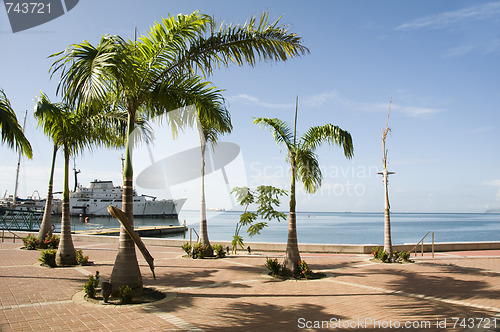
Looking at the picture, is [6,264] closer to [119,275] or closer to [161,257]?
[161,257]

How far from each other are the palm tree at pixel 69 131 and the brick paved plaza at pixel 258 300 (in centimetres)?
120

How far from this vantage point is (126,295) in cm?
777

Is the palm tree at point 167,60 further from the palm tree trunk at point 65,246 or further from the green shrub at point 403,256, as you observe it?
the green shrub at point 403,256

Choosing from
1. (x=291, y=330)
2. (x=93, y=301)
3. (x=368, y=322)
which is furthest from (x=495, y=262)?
(x=93, y=301)

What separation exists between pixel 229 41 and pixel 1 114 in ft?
18.3

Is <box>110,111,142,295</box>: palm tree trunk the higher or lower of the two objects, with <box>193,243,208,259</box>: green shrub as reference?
higher

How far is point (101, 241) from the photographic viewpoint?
2361 cm

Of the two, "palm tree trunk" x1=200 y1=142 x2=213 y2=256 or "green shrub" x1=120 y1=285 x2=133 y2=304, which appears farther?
"palm tree trunk" x1=200 y1=142 x2=213 y2=256

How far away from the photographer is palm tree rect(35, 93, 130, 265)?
1230 centimetres

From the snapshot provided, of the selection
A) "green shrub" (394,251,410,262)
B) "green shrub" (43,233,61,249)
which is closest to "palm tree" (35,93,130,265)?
"green shrub" (43,233,61,249)

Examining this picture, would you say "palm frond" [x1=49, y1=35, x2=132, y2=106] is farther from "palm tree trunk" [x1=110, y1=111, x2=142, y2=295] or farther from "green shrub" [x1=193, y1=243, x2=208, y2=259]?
"green shrub" [x1=193, y1=243, x2=208, y2=259]

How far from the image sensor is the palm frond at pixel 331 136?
11.9 meters

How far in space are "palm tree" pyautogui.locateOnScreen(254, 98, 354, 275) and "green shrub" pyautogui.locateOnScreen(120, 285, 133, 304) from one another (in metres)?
5.37

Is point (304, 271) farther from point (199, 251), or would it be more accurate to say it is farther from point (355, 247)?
point (355, 247)
